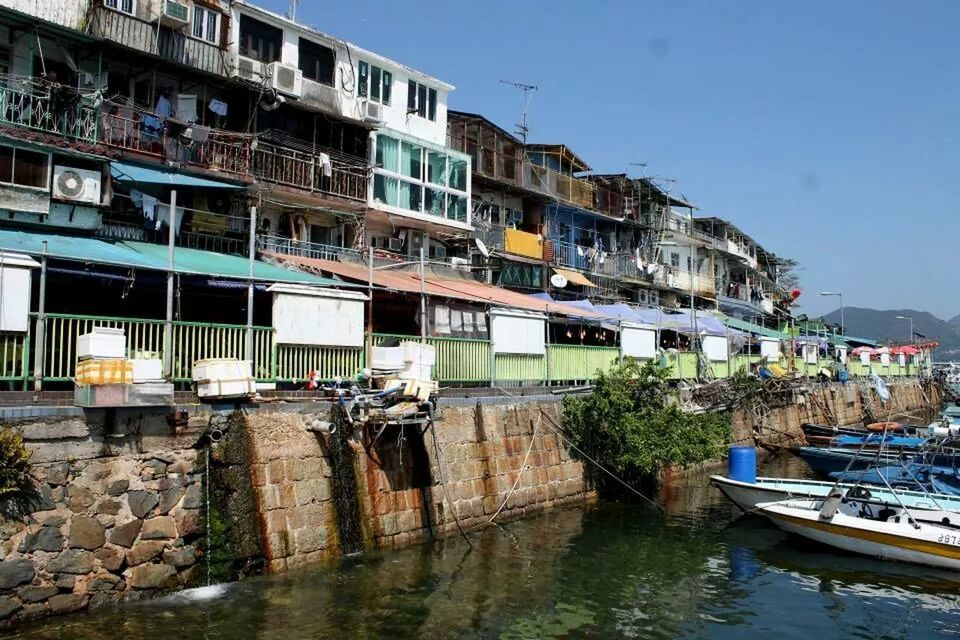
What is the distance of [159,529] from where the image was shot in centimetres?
1170

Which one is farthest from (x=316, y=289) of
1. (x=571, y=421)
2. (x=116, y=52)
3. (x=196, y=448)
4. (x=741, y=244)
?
(x=741, y=244)

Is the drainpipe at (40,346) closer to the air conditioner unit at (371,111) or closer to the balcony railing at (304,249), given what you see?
the balcony railing at (304,249)

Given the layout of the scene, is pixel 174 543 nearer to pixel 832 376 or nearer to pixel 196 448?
pixel 196 448

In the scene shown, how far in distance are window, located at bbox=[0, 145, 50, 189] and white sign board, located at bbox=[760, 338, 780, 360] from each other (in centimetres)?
2809

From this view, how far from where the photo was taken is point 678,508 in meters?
20.5

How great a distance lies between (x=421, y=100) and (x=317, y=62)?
5084 mm

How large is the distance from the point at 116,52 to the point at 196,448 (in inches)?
498

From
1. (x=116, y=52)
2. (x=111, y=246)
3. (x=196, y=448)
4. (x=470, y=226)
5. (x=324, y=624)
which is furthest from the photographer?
(x=470, y=226)

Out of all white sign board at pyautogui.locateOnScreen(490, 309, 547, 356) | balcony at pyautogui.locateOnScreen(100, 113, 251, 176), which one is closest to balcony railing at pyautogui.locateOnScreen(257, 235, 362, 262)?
balcony at pyautogui.locateOnScreen(100, 113, 251, 176)

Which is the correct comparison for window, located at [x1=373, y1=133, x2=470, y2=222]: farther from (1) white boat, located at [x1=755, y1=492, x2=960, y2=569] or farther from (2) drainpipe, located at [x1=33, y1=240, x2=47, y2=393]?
(1) white boat, located at [x1=755, y1=492, x2=960, y2=569]

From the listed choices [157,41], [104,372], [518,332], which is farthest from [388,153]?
[104,372]

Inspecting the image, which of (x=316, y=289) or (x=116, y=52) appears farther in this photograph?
(x=116, y=52)

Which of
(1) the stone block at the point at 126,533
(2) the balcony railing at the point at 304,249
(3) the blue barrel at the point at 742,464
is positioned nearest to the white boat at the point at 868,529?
(3) the blue barrel at the point at 742,464

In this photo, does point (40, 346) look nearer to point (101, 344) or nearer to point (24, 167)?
point (101, 344)
